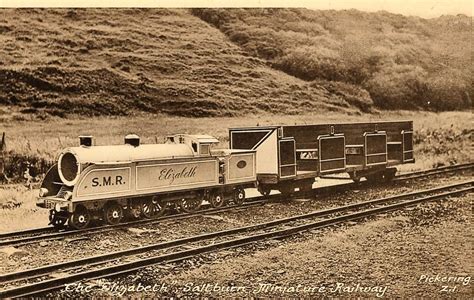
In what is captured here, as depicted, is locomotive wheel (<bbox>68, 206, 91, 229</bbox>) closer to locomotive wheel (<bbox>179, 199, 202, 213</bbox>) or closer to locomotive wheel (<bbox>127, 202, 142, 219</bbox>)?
locomotive wheel (<bbox>127, 202, 142, 219</bbox>)

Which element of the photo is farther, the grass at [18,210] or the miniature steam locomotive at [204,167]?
the miniature steam locomotive at [204,167]

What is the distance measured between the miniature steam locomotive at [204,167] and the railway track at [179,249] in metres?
1.08

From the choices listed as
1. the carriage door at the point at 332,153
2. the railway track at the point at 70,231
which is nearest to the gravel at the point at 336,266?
the railway track at the point at 70,231

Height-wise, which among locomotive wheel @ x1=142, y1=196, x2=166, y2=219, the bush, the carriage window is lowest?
locomotive wheel @ x1=142, y1=196, x2=166, y2=219

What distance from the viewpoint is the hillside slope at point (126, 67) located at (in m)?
5.91

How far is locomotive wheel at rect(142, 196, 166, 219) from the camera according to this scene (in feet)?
23.0

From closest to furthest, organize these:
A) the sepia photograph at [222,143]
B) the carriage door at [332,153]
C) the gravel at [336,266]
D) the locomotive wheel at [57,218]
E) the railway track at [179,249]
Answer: the railway track at [179,249] → the gravel at [336,266] → the sepia photograph at [222,143] → the locomotive wheel at [57,218] → the carriage door at [332,153]

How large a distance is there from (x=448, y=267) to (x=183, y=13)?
4.64 meters

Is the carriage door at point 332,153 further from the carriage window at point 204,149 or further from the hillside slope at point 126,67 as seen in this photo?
the carriage window at point 204,149

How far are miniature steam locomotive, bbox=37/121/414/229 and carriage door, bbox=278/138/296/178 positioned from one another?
2 centimetres

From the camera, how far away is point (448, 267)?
237 inches

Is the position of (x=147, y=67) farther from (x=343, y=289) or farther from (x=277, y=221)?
(x=343, y=289)

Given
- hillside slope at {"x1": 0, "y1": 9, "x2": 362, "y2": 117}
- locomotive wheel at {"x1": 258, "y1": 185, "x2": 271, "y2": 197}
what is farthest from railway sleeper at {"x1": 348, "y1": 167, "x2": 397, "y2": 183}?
hillside slope at {"x1": 0, "y1": 9, "x2": 362, "y2": 117}

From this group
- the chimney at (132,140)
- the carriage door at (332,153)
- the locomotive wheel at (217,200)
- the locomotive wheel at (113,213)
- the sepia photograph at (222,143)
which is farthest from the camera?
the carriage door at (332,153)
